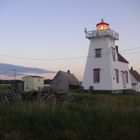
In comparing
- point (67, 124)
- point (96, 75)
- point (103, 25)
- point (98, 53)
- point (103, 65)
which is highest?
point (103, 25)

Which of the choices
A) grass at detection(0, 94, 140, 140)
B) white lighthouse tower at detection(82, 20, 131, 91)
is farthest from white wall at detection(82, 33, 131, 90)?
grass at detection(0, 94, 140, 140)

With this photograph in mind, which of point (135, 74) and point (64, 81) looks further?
point (135, 74)

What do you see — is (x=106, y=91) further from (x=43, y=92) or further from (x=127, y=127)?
(x=127, y=127)

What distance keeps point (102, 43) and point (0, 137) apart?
32.5m

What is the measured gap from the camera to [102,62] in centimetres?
3862

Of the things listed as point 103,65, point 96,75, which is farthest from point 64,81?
point 103,65

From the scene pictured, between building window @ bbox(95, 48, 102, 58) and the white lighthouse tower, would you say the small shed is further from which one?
building window @ bbox(95, 48, 102, 58)

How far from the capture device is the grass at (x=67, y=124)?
8.03 metres

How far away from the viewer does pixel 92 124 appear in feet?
29.1

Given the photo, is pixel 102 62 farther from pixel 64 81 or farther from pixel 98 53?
pixel 64 81

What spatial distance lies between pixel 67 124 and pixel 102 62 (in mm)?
30391

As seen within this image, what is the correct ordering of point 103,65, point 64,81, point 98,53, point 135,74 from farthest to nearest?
1. point 135,74
2. point 64,81
3. point 98,53
4. point 103,65

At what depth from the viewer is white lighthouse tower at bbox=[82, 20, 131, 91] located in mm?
37875

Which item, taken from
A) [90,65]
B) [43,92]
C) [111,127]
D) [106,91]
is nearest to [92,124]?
[111,127]
